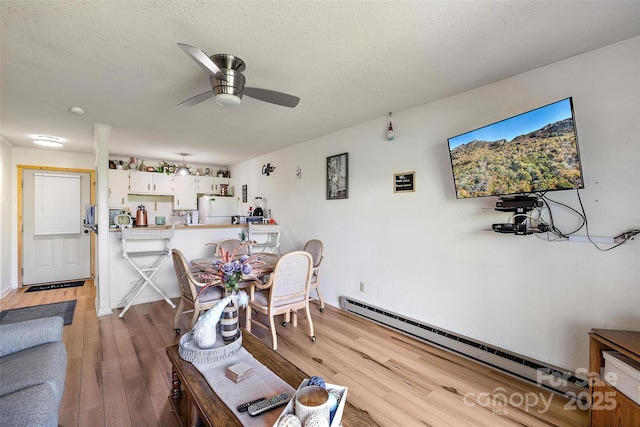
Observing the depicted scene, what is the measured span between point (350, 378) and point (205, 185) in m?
5.10

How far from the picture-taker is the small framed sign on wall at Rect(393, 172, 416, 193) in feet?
9.27

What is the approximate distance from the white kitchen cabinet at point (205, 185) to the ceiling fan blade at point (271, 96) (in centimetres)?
438

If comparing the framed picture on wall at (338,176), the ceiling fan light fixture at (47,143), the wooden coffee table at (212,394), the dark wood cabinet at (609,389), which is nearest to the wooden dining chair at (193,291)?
the wooden coffee table at (212,394)

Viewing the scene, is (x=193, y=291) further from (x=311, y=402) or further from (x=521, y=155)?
(x=521, y=155)

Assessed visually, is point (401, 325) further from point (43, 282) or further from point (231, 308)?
point (43, 282)

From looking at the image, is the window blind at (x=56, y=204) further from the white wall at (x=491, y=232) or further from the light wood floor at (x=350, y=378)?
the white wall at (x=491, y=232)

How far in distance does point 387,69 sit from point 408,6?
2.09 ft

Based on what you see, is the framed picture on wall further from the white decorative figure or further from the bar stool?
the white decorative figure

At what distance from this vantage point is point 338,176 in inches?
143

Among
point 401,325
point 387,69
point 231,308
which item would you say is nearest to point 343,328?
point 401,325

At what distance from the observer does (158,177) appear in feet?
17.6

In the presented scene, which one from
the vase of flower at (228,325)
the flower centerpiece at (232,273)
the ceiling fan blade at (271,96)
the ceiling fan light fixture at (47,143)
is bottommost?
the vase of flower at (228,325)

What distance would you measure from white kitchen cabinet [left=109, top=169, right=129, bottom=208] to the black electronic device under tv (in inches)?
212

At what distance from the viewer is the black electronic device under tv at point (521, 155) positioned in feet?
5.45
